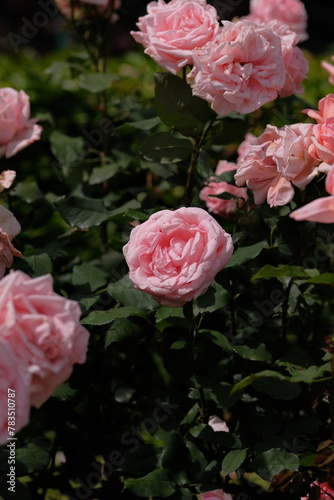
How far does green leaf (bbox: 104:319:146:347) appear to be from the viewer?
4.52 ft

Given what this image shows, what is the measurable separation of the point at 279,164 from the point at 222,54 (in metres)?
0.25

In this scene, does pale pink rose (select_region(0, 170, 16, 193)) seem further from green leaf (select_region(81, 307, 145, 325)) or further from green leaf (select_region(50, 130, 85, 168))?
green leaf (select_region(50, 130, 85, 168))

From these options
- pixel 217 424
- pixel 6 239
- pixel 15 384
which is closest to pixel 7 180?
pixel 6 239

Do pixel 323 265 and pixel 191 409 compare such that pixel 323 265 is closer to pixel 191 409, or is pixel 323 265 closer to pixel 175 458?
pixel 191 409

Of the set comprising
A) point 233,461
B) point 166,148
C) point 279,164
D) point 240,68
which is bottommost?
point 233,461

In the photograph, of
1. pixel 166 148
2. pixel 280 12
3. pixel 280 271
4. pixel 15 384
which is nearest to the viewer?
pixel 15 384

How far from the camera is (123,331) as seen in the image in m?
1.40

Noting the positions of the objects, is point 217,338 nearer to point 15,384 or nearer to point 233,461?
point 233,461

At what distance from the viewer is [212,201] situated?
65.8 inches

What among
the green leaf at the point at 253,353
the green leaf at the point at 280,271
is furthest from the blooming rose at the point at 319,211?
the green leaf at the point at 253,353

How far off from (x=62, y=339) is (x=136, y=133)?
44.0 inches

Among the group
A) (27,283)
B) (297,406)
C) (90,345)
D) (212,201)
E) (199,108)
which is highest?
(27,283)

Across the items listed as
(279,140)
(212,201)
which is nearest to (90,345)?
(212,201)

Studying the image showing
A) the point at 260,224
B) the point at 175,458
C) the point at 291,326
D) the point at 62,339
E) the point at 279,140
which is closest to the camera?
the point at 62,339
